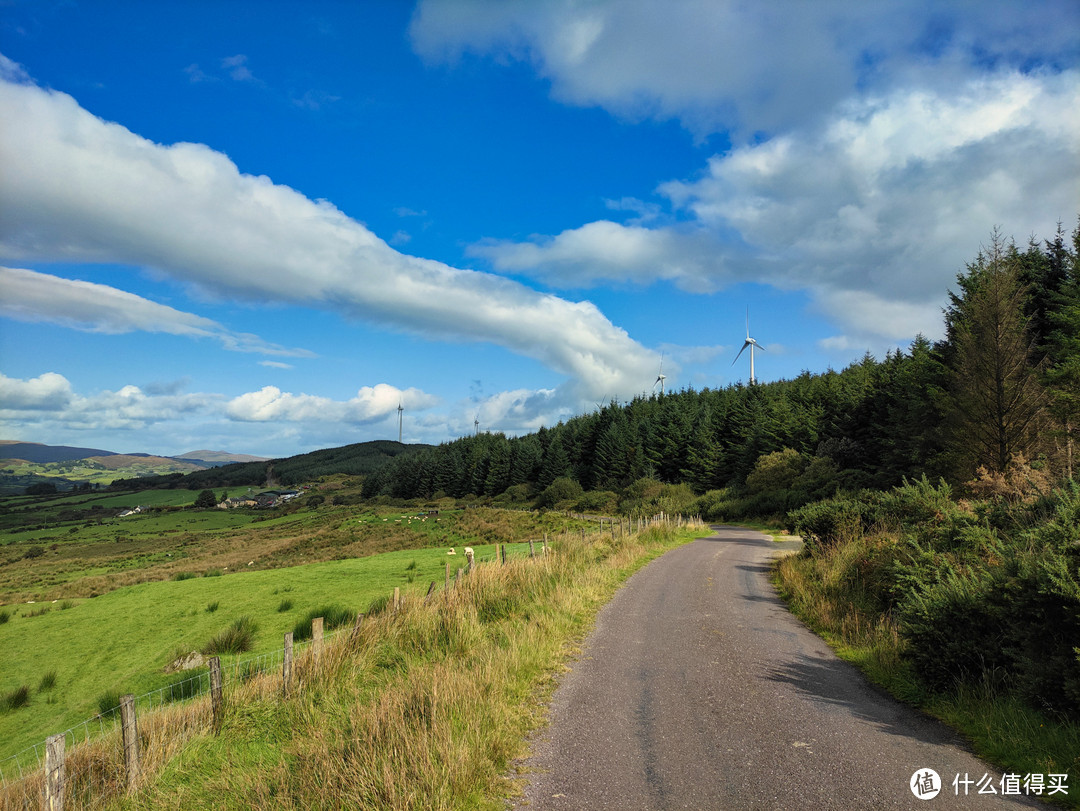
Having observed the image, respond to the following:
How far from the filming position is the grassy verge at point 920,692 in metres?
5.97

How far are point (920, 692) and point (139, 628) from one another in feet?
84.1

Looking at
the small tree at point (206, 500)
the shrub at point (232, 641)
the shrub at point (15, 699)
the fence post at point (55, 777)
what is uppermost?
the fence post at point (55, 777)

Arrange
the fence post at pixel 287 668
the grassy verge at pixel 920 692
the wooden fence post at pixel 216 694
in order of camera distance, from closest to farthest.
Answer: the grassy verge at pixel 920 692
the wooden fence post at pixel 216 694
the fence post at pixel 287 668

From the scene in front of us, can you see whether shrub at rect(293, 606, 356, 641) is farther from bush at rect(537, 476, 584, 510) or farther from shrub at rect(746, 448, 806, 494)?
bush at rect(537, 476, 584, 510)

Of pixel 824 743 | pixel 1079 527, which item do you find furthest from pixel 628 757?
pixel 1079 527

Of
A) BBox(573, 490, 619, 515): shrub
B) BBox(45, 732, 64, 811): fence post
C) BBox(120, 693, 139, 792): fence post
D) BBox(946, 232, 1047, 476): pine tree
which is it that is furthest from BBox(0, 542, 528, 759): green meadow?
BBox(573, 490, 619, 515): shrub

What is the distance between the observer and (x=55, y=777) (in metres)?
5.30

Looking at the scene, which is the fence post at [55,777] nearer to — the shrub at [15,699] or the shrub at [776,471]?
the shrub at [15,699]

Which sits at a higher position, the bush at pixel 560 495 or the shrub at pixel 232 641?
the shrub at pixel 232 641

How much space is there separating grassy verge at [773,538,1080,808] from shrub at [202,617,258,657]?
17.0 meters

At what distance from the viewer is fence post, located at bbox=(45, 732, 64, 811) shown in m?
5.23

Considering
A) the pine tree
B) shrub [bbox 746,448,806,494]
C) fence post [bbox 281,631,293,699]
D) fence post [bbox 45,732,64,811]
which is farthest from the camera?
shrub [bbox 746,448,806,494]

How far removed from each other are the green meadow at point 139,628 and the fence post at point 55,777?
1006cm

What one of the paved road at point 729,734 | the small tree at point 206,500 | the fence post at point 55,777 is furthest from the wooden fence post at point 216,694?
the small tree at point 206,500
